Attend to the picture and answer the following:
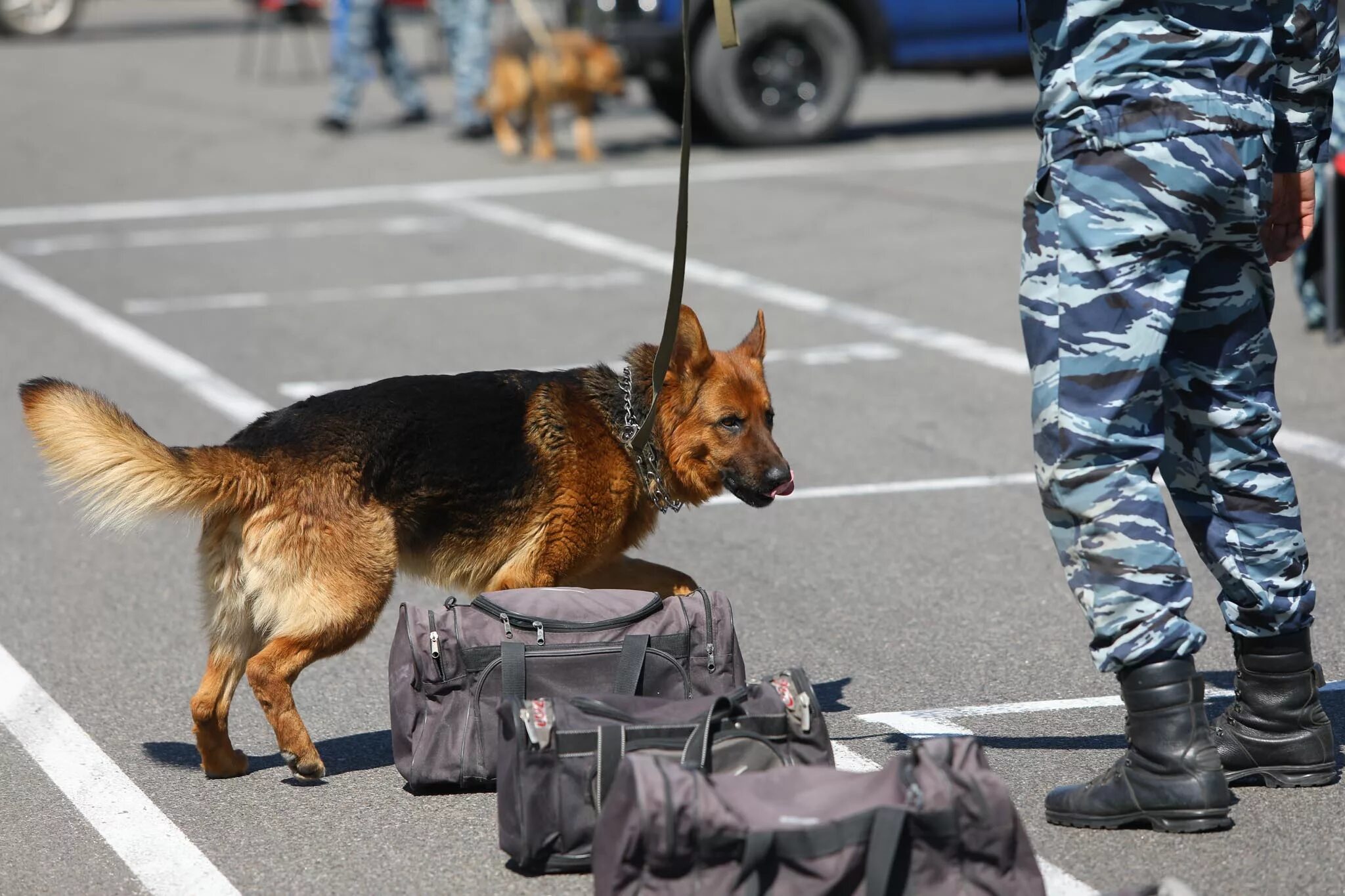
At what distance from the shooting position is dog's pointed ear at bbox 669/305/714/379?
4.73 metres

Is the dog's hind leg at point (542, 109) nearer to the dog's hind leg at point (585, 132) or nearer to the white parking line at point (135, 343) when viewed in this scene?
the dog's hind leg at point (585, 132)

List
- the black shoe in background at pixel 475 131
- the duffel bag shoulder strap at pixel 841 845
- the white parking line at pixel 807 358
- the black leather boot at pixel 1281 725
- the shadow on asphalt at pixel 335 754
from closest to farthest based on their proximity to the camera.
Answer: the duffel bag shoulder strap at pixel 841 845 → the black leather boot at pixel 1281 725 → the shadow on asphalt at pixel 335 754 → the white parking line at pixel 807 358 → the black shoe in background at pixel 475 131

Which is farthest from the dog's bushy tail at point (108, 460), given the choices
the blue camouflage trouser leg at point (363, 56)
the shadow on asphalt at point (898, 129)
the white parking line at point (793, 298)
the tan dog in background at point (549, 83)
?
the blue camouflage trouser leg at point (363, 56)

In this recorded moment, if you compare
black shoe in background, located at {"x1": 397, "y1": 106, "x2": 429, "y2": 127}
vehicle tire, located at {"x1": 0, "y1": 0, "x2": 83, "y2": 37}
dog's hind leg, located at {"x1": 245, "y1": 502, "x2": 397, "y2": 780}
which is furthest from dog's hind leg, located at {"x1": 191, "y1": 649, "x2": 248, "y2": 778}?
vehicle tire, located at {"x1": 0, "y1": 0, "x2": 83, "y2": 37}

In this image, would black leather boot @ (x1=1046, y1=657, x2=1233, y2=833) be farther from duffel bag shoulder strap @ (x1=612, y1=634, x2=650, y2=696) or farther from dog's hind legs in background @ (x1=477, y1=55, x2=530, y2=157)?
dog's hind legs in background @ (x1=477, y1=55, x2=530, y2=157)

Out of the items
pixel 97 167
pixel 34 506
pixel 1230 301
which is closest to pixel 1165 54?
pixel 1230 301

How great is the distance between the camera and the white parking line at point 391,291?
1034 centimetres

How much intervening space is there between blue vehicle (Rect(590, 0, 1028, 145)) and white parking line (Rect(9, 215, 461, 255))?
2935 millimetres

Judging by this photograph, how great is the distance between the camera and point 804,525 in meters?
6.38

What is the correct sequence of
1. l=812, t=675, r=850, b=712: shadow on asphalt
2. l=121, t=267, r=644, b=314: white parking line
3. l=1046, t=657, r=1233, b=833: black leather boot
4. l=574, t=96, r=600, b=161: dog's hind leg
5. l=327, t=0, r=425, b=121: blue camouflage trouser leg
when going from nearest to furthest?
l=1046, t=657, r=1233, b=833: black leather boot < l=812, t=675, r=850, b=712: shadow on asphalt < l=121, t=267, r=644, b=314: white parking line < l=574, t=96, r=600, b=161: dog's hind leg < l=327, t=0, r=425, b=121: blue camouflage trouser leg

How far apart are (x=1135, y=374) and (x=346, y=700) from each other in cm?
247

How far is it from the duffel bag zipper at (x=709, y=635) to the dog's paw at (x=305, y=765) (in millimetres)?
988

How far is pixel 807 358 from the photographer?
29.0 ft

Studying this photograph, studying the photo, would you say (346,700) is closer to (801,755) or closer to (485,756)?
(485,756)
